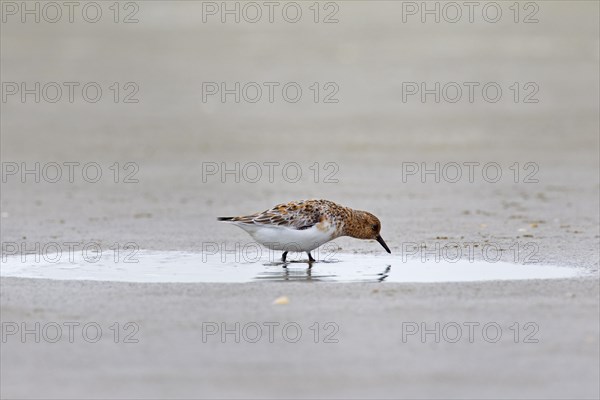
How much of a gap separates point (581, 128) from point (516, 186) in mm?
4943

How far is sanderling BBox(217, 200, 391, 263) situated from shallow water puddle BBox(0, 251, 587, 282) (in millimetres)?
200

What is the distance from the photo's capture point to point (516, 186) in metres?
15.1

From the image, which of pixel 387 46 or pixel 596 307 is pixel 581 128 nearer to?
pixel 387 46

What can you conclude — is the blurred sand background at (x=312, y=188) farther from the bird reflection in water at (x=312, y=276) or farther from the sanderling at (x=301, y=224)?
the sanderling at (x=301, y=224)

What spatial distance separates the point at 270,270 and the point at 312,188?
18.4 feet

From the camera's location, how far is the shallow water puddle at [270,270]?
9.05 metres

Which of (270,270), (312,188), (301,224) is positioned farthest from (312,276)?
(312,188)

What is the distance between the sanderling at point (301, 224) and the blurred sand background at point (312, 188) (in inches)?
25.2

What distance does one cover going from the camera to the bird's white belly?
32.2 ft

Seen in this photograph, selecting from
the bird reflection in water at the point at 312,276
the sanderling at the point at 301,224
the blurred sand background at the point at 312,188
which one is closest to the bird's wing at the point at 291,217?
the sanderling at the point at 301,224

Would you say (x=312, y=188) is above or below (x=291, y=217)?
above

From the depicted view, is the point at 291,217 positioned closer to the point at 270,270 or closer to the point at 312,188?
the point at 270,270

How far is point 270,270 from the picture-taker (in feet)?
31.6

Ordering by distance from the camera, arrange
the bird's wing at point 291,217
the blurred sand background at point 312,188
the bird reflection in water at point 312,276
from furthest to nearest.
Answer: the bird's wing at point 291,217 < the bird reflection in water at point 312,276 < the blurred sand background at point 312,188
